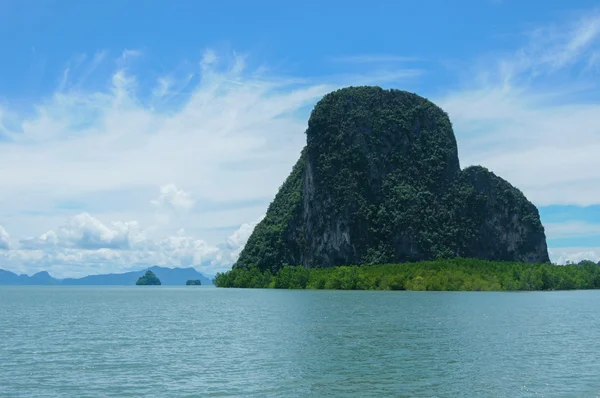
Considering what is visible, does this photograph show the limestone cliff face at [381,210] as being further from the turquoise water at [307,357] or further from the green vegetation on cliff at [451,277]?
the turquoise water at [307,357]

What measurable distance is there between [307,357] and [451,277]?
103689 millimetres

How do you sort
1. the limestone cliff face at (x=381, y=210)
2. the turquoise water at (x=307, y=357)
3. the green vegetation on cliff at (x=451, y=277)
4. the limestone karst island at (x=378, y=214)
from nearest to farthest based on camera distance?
the turquoise water at (x=307, y=357), the green vegetation on cliff at (x=451, y=277), the limestone karst island at (x=378, y=214), the limestone cliff face at (x=381, y=210)

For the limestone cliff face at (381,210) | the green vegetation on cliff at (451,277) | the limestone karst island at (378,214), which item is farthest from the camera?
the limestone cliff face at (381,210)

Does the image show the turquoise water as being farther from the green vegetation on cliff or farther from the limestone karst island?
the limestone karst island

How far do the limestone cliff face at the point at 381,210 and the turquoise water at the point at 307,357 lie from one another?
12146 cm

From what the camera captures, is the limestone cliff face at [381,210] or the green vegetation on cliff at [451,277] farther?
the limestone cliff face at [381,210]

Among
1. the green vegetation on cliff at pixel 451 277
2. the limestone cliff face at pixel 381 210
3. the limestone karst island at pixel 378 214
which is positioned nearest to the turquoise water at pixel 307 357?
the green vegetation on cliff at pixel 451 277

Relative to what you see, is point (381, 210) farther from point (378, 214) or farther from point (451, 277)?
point (451, 277)

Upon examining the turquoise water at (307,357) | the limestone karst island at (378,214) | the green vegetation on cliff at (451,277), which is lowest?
the turquoise water at (307,357)

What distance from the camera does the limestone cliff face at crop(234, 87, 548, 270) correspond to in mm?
182750

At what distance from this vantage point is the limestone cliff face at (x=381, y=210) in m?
183

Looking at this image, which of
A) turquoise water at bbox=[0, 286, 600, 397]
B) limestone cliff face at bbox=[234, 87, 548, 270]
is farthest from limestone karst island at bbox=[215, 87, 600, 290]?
turquoise water at bbox=[0, 286, 600, 397]

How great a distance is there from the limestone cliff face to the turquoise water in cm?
12146

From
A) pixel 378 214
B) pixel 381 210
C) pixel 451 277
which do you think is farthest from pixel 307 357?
pixel 381 210
